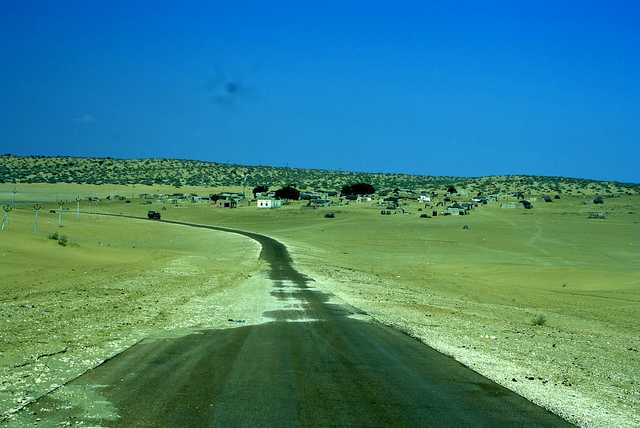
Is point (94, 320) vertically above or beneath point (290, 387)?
beneath

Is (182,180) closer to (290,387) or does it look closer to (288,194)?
(288,194)

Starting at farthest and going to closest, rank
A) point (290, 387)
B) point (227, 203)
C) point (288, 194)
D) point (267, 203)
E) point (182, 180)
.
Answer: point (182, 180)
point (288, 194)
point (227, 203)
point (267, 203)
point (290, 387)

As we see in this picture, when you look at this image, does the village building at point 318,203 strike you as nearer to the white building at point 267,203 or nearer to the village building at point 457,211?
the white building at point 267,203

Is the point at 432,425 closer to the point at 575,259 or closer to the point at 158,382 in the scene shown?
the point at 158,382

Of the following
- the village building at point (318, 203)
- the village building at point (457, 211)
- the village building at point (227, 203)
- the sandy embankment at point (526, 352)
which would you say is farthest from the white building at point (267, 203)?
the sandy embankment at point (526, 352)

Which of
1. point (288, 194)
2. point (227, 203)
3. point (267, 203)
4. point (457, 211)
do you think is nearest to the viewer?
point (457, 211)

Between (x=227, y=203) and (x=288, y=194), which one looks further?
(x=288, y=194)

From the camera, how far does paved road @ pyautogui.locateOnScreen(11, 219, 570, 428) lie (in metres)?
9.26

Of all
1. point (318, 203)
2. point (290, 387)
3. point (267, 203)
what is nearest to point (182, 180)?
point (267, 203)

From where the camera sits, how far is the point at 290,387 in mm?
10938

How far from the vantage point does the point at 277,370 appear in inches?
480

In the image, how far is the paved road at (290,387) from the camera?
9258 mm

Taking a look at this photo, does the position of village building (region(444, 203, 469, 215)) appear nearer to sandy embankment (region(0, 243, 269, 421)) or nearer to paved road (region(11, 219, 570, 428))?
sandy embankment (region(0, 243, 269, 421))

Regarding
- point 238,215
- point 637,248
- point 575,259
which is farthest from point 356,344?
point 238,215
